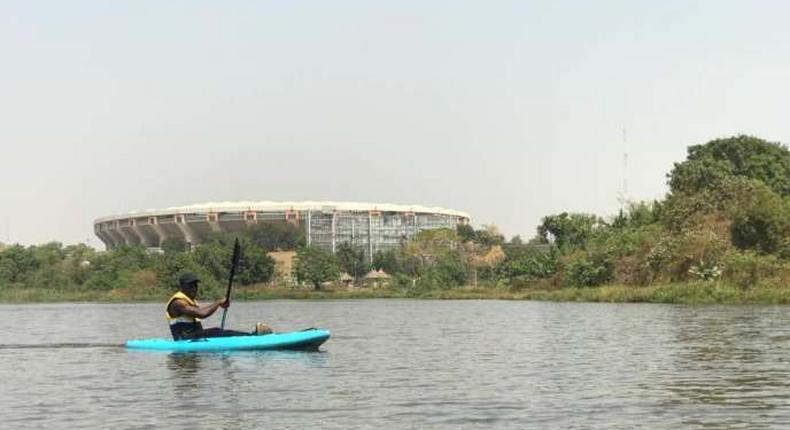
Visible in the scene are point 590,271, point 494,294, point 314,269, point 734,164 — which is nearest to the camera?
point 590,271

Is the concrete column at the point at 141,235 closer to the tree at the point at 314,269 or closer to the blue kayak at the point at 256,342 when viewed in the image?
the tree at the point at 314,269

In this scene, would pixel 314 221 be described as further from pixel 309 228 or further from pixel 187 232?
pixel 187 232

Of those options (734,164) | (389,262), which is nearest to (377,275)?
(389,262)

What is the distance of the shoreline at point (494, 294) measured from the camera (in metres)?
46.1

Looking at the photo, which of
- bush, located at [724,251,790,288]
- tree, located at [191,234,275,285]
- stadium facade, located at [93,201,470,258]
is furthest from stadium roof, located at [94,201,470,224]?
bush, located at [724,251,790,288]

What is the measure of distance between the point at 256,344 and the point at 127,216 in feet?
550

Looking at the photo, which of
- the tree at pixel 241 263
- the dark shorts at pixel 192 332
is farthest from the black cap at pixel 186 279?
the tree at pixel 241 263

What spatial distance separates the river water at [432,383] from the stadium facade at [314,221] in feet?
435

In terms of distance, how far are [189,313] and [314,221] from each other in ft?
458

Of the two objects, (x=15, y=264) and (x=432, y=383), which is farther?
(x=15, y=264)

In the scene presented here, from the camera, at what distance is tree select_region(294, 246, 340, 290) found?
103m

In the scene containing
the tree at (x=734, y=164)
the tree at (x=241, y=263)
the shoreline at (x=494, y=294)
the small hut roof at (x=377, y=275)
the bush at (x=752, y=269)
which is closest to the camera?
the shoreline at (x=494, y=294)

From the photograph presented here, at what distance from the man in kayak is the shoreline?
28974mm

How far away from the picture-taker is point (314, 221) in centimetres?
16125
